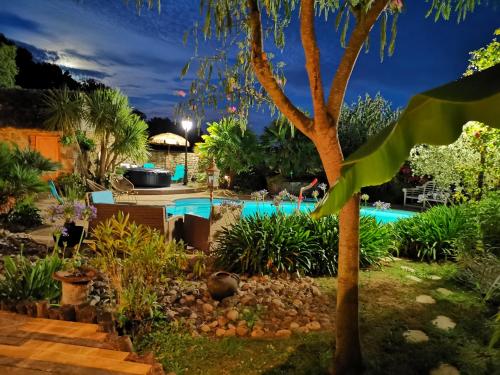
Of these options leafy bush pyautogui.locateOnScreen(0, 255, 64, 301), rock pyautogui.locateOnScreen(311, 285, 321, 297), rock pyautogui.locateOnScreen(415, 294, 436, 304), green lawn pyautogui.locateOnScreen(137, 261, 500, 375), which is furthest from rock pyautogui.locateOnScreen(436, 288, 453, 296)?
leafy bush pyautogui.locateOnScreen(0, 255, 64, 301)

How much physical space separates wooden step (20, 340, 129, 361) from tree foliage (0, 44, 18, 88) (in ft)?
75.1

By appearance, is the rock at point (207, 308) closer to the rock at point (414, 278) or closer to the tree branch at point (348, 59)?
the tree branch at point (348, 59)

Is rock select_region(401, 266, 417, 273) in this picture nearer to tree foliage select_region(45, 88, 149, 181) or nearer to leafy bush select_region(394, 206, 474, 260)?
leafy bush select_region(394, 206, 474, 260)

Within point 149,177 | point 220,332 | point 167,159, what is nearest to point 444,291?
point 220,332

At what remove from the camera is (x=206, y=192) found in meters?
18.1

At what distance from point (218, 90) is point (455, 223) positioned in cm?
520

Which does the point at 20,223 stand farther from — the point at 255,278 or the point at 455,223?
the point at 455,223

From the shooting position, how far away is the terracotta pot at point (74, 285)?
305cm

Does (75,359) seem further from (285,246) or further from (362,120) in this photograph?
(362,120)

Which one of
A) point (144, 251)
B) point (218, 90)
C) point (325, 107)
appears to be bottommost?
point (144, 251)

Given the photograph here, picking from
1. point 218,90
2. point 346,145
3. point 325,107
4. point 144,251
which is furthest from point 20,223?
point 346,145

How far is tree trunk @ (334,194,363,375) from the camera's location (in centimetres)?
263

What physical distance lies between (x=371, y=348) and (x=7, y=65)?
25.5 meters

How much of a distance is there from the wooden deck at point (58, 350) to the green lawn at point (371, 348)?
61 cm
